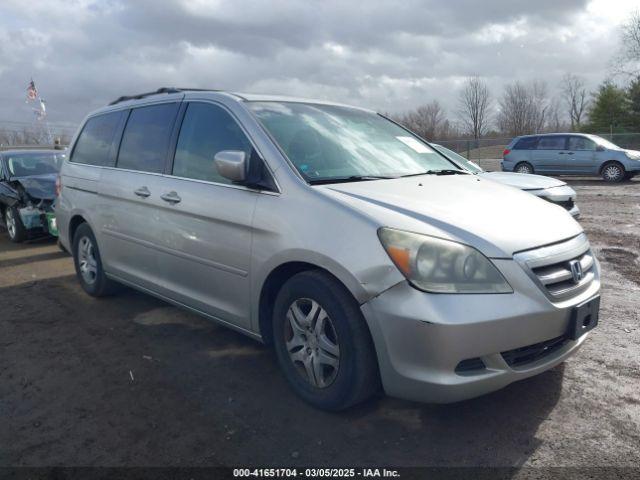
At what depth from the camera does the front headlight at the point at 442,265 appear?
8.04 feet

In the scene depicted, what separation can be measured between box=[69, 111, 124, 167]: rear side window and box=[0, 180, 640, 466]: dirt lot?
1.54 metres

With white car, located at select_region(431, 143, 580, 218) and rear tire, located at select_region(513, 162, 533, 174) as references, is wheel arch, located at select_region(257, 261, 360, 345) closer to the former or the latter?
white car, located at select_region(431, 143, 580, 218)

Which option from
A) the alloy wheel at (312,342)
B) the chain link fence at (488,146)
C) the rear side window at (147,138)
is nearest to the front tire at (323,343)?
the alloy wheel at (312,342)

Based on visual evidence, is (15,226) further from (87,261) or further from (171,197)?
(171,197)

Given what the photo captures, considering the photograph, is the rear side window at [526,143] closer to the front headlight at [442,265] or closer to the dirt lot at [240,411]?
the dirt lot at [240,411]

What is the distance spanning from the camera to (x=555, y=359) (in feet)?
8.82

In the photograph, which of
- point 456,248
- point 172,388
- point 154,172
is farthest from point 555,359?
point 154,172

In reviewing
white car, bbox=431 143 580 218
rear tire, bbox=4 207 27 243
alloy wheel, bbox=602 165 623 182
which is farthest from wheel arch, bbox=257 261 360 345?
alloy wheel, bbox=602 165 623 182

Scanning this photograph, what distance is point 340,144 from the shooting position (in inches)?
140

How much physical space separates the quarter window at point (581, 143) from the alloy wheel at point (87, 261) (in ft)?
55.0

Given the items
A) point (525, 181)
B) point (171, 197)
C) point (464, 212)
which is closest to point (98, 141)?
point (171, 197)

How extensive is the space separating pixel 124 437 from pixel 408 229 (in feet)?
5.98

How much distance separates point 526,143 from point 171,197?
1707cm

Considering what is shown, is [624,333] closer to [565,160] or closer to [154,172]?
[154,172]
